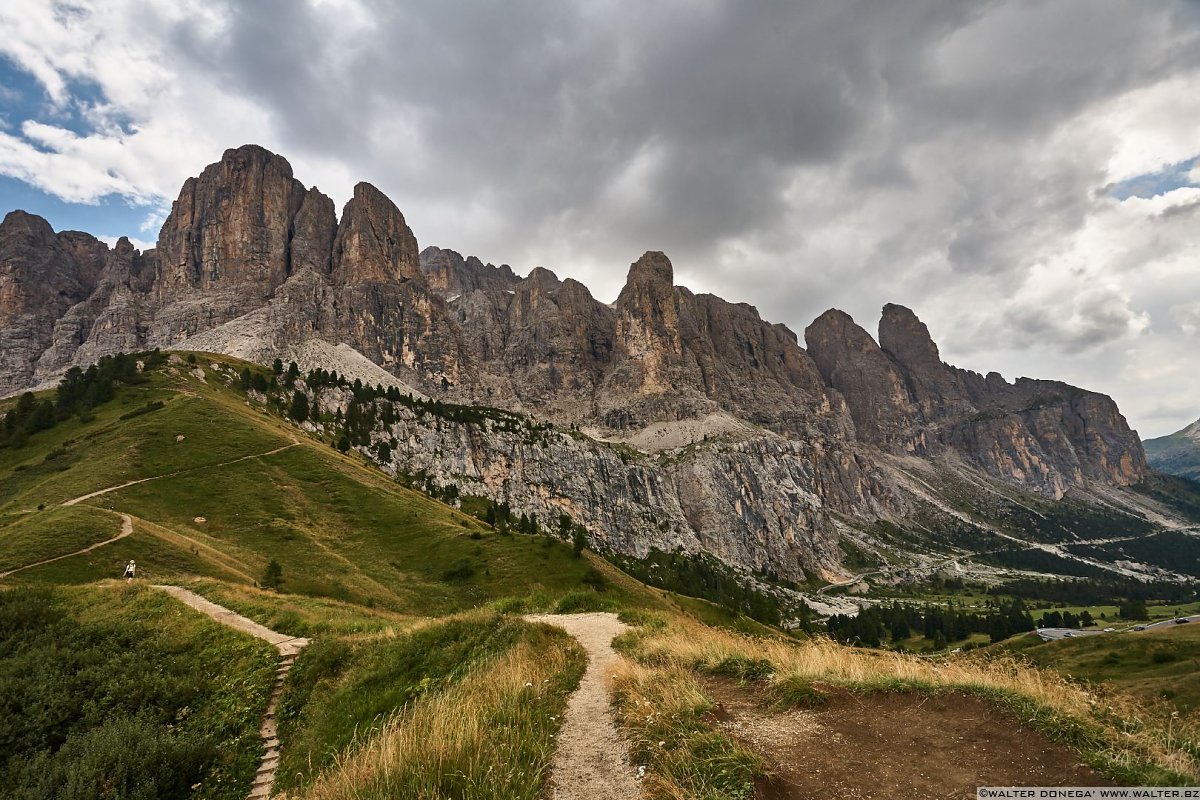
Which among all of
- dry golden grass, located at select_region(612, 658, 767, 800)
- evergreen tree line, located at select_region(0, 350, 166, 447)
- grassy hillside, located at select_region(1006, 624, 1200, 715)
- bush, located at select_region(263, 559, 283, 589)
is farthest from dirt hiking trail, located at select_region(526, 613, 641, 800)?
evergreen tree line, located at select_region(0, 350, 166, 447)

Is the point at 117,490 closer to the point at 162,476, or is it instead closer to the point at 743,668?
the point at 162,476

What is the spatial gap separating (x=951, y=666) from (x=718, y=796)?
307 inches

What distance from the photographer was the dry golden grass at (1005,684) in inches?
263

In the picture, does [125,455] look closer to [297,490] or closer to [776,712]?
[297,490]

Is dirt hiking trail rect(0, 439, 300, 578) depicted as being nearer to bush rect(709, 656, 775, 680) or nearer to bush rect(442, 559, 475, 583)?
bush rect(709, 656, 775, 680)

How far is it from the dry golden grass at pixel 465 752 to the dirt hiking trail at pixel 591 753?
10.1 inches

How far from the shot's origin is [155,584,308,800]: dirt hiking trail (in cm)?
1234

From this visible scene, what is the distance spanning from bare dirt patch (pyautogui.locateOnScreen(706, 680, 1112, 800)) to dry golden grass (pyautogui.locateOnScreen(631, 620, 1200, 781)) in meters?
0.32

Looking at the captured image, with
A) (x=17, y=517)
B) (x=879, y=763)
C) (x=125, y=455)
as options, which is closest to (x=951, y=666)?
(x=879, y=763)

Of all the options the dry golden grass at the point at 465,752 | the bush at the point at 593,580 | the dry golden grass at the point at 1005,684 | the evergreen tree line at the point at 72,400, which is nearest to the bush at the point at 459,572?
the bush at the point at 593,580

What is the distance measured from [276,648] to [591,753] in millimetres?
16205

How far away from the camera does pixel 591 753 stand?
8.30 m

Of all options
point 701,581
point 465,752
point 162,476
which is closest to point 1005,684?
point 465,752

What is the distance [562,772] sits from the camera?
7.66 m
